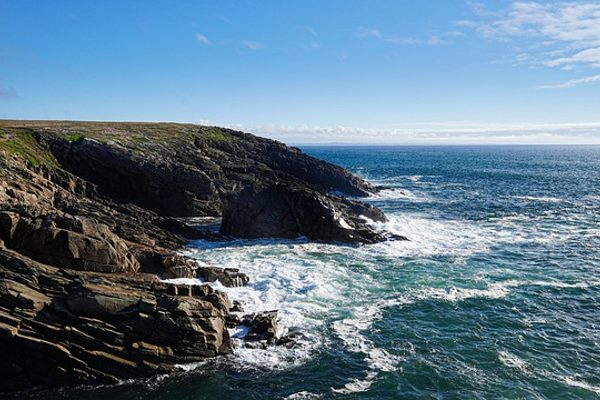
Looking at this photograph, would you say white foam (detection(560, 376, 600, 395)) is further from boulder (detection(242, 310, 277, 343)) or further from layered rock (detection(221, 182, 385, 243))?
layered rock (detection(221, 182, 385, 243))

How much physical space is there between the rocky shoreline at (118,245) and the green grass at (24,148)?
0.25 meters

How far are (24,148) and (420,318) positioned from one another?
51.1 metres

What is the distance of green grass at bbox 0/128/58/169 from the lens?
176ft

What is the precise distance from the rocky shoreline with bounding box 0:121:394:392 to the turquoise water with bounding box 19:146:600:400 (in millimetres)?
1560

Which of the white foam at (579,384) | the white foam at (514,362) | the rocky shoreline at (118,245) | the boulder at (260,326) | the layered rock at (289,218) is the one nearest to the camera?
the white foam at (579,384)

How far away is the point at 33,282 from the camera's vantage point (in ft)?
84.8

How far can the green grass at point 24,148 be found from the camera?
53.5 metres

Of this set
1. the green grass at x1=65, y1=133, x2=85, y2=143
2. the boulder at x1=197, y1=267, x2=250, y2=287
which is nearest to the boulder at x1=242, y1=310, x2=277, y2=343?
the boulder at x1=197, y1=267, x2=250, y2=287

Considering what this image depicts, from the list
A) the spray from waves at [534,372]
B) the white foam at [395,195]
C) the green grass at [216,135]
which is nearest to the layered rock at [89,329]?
the spray from waves at [534,372]

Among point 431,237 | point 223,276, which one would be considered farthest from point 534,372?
point 431,237

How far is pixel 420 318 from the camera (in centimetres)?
3067

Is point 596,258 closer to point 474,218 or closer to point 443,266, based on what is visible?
point 443,266

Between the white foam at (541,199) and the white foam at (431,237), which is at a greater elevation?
the white foam at (541,199)

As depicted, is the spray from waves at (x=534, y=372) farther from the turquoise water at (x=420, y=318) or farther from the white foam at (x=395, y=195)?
the white foam at (x=395, y=195)
